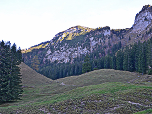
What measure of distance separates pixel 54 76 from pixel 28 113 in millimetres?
119122

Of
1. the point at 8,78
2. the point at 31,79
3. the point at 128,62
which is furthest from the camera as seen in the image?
the point at 128,62

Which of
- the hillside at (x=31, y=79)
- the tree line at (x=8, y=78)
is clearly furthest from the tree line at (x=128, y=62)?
the tree line at (x=8, y=78)

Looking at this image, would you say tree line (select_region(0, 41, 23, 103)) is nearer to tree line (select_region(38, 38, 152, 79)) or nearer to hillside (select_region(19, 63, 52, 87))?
hillside (select_region(19, 63, 52, 87))

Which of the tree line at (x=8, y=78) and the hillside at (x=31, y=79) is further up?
the tree line at (x=8, y=78)

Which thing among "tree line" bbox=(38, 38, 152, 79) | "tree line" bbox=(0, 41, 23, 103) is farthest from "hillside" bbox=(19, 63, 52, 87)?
"tree line" bbox=(38, 38, 152, 79)

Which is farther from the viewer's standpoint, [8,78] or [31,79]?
[31,79]

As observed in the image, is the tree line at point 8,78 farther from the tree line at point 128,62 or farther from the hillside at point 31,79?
the tree line at point 128,62

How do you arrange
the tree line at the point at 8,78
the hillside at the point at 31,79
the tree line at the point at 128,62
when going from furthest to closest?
the tree line at the point at 128,62 → the hillside at the point at 31,79 → the tree line at the point at 8,78

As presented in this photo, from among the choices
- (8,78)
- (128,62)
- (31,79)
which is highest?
(128,62)

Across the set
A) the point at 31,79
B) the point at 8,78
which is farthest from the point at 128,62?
the point at 8,78

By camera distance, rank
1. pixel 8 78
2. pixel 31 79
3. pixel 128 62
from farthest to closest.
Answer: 1. pixel 128 62
2. pixel 31 79
3. pixel 8 78

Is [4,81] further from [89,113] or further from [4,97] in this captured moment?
[89,113]

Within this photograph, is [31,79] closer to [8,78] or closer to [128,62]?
[8,78]

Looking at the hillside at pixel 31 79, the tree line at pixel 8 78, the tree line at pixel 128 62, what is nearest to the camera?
the tree line at pixel 8 78
